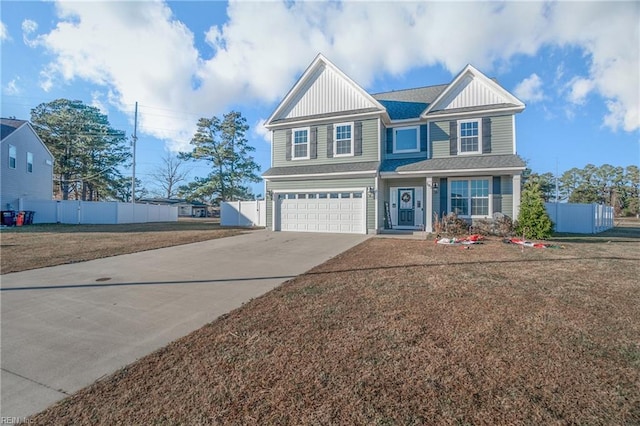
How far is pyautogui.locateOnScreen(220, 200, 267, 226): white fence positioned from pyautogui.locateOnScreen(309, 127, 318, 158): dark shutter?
7311 millimetres

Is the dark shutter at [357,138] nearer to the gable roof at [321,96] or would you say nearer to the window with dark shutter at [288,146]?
the gable roof at [321,96]

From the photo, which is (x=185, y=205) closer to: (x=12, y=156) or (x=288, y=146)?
(x=12, y=156)

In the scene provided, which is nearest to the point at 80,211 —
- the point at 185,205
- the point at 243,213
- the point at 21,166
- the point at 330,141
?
the point at 21,166

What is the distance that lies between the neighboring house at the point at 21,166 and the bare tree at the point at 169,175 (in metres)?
19.3

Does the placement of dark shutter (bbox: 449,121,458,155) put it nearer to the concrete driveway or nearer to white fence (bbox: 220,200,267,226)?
the concrete driveway

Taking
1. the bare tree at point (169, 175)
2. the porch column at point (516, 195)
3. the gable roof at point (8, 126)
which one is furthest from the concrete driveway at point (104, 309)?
the bare tree at point (169, 175)

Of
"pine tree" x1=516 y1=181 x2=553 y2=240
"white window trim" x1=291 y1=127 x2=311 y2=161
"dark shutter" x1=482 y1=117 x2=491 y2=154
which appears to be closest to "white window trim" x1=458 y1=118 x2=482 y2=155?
"dark shutter" x1=482 y1=117 x2=491 y2=154

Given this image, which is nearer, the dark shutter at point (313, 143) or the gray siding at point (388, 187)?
the gray siding at point (388, 187)

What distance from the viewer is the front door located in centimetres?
1470

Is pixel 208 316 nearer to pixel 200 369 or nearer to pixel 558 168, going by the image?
pixel 200 369

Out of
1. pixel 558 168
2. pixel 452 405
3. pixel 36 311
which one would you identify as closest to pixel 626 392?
pixel 452 405

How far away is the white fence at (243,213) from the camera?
20.9m

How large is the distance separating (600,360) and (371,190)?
1101 cm

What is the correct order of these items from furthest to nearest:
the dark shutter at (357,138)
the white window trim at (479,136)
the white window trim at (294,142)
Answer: the white window trim at (294,142)
the dark shutter at (357,138)
the white window trim at (479,136)
